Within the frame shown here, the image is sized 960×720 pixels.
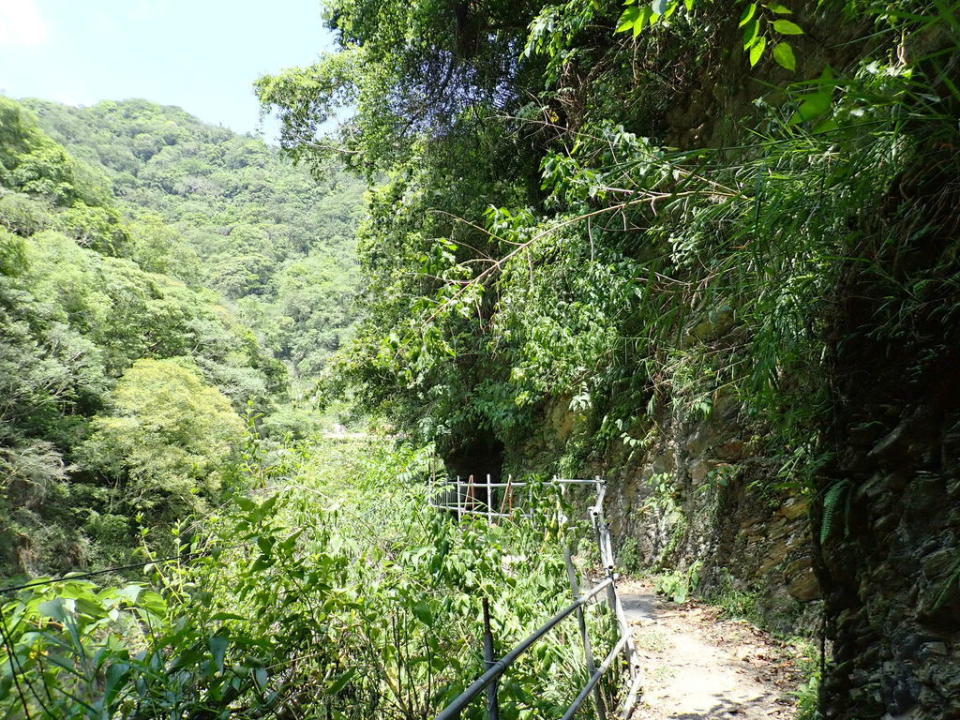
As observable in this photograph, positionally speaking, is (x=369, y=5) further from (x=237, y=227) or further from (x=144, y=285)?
(x=237, y=227)

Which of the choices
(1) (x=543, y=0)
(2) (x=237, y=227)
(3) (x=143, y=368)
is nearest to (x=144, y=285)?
→ (3) (x=143, y=368)

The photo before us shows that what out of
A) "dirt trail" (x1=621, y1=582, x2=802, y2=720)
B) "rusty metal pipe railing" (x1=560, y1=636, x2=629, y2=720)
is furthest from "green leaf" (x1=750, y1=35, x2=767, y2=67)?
"dirt trail" (x1=621, y1=582, x2=802, y2=720)

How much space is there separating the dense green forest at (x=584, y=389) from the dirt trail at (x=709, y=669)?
8.9 inches

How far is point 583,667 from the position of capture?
3.28m

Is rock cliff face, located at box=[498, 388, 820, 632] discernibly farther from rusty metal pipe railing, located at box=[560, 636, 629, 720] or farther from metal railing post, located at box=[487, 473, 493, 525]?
metal railing post, located at box=[487, 473, 493, 525]

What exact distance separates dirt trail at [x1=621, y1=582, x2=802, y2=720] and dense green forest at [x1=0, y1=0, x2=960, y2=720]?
225 millimetres

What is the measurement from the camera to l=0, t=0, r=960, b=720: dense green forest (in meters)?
1.59

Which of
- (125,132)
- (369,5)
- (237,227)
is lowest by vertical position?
(369,5)

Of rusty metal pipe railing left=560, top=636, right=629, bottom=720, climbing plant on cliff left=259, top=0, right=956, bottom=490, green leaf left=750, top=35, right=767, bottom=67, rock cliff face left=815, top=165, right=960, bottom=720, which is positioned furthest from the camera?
rusty metal pipe railing left=560, top=636, right=629, bottom=720

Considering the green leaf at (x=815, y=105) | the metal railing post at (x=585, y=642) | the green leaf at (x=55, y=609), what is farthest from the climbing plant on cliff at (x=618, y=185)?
the green leaf at (x=55, y=609)

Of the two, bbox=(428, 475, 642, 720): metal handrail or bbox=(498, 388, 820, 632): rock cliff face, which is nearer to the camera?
bbox=(428, 475, 642, 720): metal handrail

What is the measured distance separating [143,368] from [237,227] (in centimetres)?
5628

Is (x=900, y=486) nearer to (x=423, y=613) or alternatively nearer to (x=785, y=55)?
(x=785, y=55)

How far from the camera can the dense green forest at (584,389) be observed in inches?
62.6
